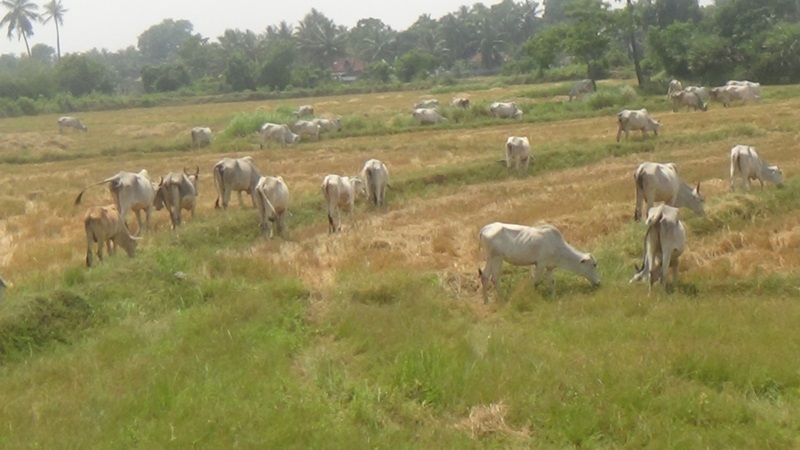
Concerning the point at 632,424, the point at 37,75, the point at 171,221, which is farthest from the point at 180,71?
the point at 632,424

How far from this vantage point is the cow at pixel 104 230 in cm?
1305

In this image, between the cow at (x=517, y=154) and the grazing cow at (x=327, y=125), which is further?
the grazing cow at (x=327, y=125)

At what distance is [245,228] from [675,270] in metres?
8.91

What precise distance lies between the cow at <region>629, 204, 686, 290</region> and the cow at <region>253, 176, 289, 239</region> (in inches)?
296

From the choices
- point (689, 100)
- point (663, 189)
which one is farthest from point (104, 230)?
point (689, 100)

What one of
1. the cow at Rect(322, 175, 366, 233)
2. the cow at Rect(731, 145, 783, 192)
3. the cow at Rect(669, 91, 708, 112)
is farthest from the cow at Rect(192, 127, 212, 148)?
the cow at Rect(731, 145, 783, 192)

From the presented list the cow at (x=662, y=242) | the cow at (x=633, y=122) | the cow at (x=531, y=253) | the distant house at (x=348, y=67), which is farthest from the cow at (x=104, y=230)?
the distant house at (x=348, y=67)

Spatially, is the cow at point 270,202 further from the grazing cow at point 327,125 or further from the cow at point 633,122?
the grazing cow at point 327,125

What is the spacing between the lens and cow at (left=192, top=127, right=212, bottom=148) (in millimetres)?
35375

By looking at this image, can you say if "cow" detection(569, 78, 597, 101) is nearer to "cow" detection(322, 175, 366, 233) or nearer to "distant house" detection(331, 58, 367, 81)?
"cow" detection(322, 175, 366, 233)

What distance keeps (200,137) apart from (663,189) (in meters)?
25.1

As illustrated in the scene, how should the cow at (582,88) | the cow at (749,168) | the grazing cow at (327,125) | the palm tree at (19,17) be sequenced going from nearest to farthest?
the cow at (749,168)
the grazing cow at (327,125)
the cow at (582,88)
the palm tree at (19,17)

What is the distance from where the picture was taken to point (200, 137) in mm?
35625

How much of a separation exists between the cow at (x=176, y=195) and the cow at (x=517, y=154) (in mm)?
8641
